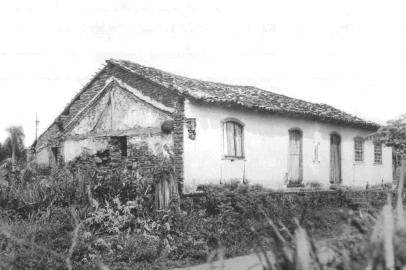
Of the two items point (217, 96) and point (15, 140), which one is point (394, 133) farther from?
point (15, 140)

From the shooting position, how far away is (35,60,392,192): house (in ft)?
43.9

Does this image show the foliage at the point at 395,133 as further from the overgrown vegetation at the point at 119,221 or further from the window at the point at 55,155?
the window at the point at 55,155

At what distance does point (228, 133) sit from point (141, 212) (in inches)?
200

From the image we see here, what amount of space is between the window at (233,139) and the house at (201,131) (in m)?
0.03

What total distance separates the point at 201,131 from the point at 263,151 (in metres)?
3.02

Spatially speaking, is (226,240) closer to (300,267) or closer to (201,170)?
(201,170)

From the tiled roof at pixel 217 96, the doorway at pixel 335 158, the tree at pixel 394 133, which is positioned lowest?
the doorway at pixel 335 158

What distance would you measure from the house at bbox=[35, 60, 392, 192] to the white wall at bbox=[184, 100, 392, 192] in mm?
30

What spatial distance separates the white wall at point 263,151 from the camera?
13453 millimetres

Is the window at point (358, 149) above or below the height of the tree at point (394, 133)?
below

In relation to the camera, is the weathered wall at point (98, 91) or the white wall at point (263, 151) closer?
the white wall at point (263, 151)

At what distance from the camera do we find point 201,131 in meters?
13.6

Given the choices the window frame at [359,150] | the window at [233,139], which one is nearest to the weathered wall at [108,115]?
the window at [233,139]

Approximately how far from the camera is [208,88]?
617 inches
